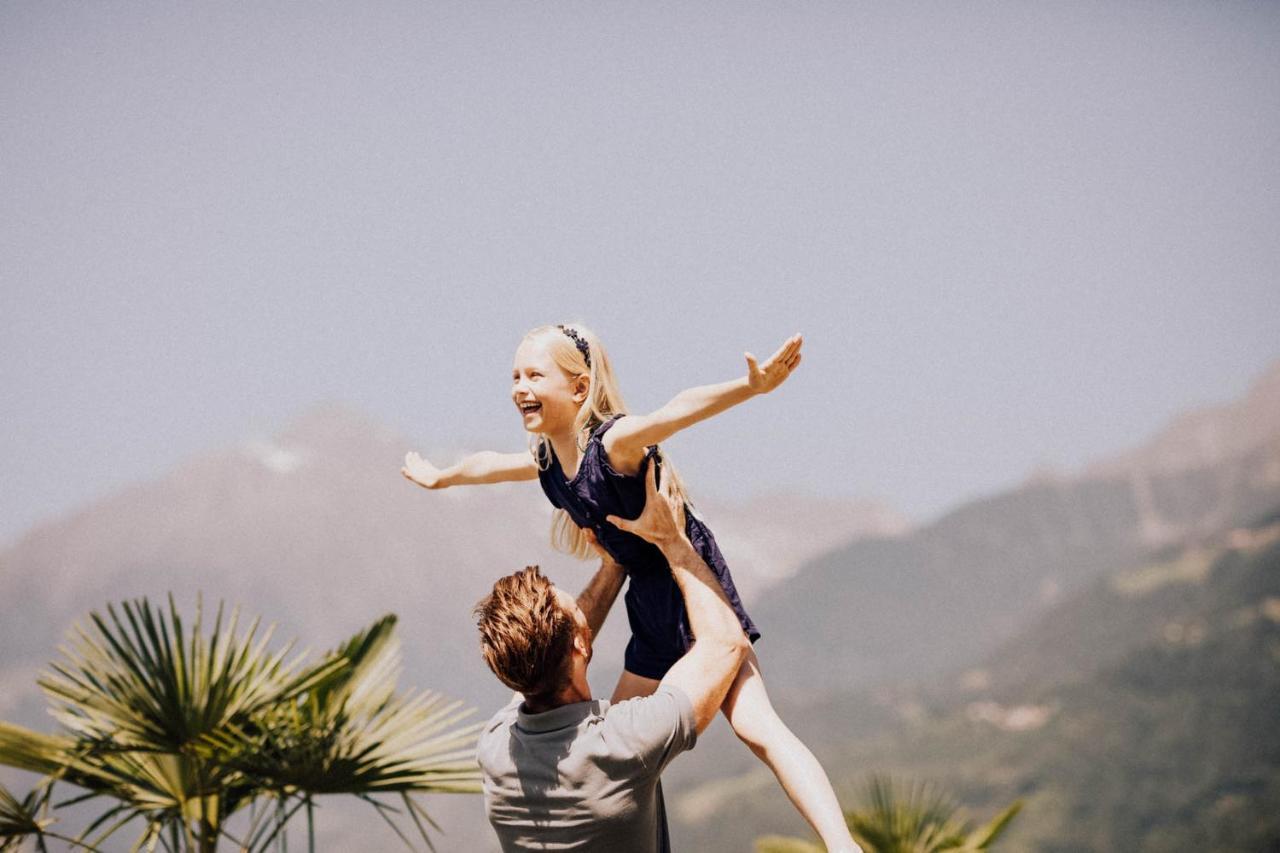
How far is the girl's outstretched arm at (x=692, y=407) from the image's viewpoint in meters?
2.22

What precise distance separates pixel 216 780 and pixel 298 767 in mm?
543

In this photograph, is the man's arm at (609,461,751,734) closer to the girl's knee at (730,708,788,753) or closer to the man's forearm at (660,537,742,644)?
the man's forearm at (660,537,742,644)

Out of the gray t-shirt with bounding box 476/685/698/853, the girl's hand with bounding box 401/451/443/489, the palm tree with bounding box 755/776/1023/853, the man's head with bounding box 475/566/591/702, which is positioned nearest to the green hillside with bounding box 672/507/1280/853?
the palm tree with bounding box 755/776/1023/853

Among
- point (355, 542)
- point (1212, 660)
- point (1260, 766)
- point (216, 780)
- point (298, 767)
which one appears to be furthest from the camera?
point (355, 542)

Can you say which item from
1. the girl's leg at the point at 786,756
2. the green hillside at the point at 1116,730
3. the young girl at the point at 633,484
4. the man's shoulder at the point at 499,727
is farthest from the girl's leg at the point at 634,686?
the green hillside at the point at 1116,730

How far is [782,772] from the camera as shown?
2.41 m

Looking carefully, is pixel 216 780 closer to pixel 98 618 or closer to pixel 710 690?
pixel 98 618

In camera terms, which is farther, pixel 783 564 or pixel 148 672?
pixel 783 564

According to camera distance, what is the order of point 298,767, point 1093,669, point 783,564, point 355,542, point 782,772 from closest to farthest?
point 782,772, point 298,767, point 1093,669, point 355,542, point 783,564

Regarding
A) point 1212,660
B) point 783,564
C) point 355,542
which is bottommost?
point 1212,660

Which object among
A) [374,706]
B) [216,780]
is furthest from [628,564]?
[216,780]

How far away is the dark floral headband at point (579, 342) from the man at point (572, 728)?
72 centimetres

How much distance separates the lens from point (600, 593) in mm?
2730

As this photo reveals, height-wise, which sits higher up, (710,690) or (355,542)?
(355,542)
